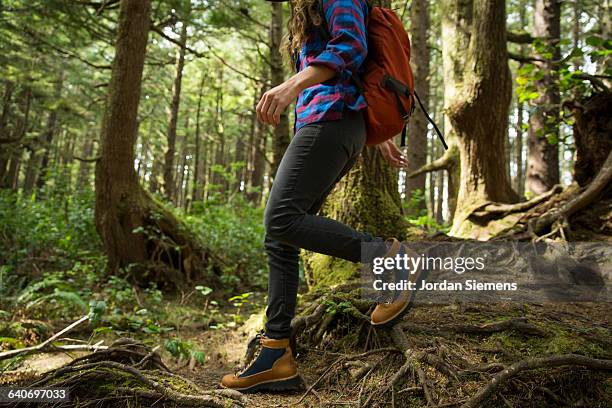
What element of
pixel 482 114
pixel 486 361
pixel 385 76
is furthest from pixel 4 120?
pixel 486 361

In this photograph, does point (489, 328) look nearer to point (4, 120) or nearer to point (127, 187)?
point (127, 187)

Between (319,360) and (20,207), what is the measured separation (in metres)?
8.08

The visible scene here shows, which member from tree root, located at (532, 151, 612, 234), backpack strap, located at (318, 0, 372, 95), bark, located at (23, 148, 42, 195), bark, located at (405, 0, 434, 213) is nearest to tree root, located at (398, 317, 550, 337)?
backpack strap, located at (318, 0, 372, 95)

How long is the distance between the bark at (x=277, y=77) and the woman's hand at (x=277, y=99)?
5.57 m

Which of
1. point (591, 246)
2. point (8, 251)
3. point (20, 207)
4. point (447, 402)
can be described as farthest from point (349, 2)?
point (20, 207)

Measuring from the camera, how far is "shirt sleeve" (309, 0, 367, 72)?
1.87 meters

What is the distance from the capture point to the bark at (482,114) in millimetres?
5469

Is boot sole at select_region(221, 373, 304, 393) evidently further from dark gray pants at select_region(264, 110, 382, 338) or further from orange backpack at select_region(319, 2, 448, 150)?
orange backpack at select_region(319, 2, 448, 150)

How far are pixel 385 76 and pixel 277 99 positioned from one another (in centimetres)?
58

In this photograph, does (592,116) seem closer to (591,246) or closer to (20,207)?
(591,246)

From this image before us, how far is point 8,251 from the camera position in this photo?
650 centimetres

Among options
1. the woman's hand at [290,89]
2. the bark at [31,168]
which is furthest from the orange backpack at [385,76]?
the bark at [31,168]

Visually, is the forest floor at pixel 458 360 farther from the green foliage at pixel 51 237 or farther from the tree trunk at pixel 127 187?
the green foliage at pixel 51 237

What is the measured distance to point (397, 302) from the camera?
2.24 meters
